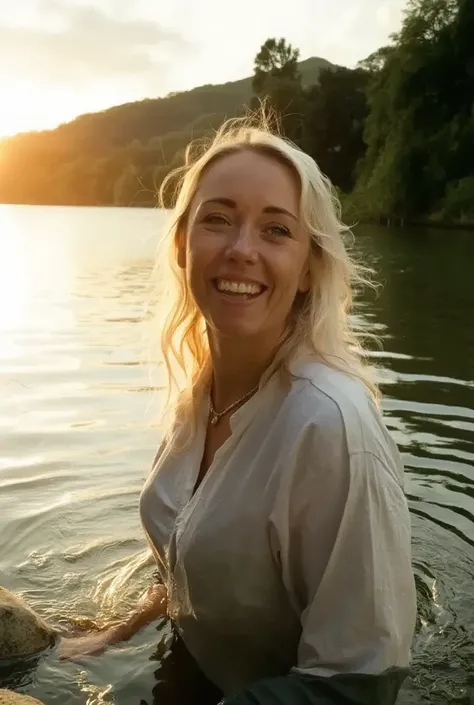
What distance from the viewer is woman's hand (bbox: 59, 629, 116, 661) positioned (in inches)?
157

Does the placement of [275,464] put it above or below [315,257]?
below

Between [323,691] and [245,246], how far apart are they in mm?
1333

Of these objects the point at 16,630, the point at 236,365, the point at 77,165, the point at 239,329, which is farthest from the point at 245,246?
the point at 77,165

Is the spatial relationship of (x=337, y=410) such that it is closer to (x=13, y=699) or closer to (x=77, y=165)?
(x=13, y=699)

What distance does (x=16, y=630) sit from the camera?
152 inches

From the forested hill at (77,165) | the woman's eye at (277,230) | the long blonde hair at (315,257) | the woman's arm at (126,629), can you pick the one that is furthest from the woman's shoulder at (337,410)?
the forested hill at (77,165)

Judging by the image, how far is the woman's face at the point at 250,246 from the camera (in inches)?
113

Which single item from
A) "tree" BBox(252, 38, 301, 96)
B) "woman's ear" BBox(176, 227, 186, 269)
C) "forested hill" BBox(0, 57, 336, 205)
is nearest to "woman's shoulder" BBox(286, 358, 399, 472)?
"woman's ear" BBox(176, 227, 186, 269)

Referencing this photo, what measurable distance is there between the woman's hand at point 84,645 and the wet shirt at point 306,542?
3.75 feet

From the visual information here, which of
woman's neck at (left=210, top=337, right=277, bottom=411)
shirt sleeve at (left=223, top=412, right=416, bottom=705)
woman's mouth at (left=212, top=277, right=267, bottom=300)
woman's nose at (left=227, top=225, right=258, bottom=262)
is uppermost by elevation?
woman's nose at (left=227, top=225, right=258, bottom=262)

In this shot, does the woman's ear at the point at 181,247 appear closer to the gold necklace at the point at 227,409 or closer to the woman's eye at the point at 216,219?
the woman's eye at the point at 216,219

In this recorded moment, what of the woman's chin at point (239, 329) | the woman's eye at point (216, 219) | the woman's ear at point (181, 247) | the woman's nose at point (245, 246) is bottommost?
the woman's chin at point (239, 329)

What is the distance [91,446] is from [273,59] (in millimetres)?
74419

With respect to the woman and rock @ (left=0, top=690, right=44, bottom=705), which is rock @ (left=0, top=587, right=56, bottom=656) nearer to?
the woman
